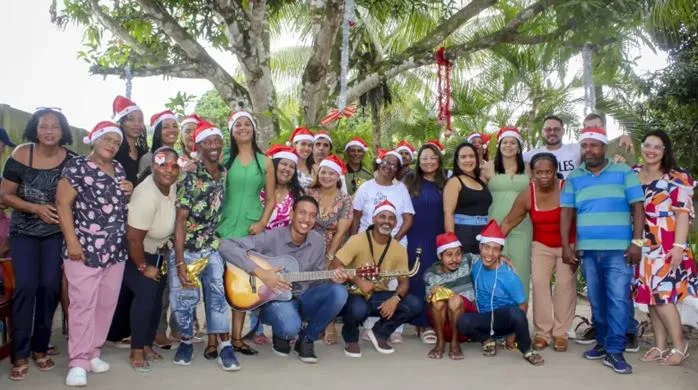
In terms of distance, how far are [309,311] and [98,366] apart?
1.47 metres

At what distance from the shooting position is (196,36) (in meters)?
9.70

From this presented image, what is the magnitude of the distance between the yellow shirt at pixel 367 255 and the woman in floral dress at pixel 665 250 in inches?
67.9

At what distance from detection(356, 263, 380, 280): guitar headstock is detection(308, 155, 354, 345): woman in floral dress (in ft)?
1.46

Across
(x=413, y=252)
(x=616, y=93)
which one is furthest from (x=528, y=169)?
(x=616, y=93)

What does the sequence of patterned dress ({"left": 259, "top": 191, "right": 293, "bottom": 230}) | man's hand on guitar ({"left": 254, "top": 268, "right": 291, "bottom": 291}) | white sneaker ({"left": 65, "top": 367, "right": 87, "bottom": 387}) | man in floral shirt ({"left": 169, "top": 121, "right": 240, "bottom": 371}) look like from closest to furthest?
white sneaker ({"left": 65, "top": 367, "right": 87, "bottom": 387}) < man in floral shirt ({"left": 169, "top": 121, "right": 240, "bottom": 371}) < man's hand on guitar ({"left": 254, "top": 268, "right": 291, "bottom": 291}) < patterned dress ({"left": 259, "top": 191, "right": 293, "bottom": 230})

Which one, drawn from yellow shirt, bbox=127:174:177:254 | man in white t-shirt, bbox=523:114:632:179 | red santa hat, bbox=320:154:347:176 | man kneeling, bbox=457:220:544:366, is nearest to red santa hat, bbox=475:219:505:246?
man kneeling, bbox=457:220:544:366

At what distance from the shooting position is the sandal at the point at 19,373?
423 cm

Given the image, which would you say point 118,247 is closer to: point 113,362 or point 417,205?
point 113,362

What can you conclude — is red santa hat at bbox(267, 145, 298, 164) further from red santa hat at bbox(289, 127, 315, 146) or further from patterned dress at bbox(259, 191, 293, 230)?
red santa hat at bbox(289, 127, 315, 146)

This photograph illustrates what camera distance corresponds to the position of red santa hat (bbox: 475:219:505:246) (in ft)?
16.5

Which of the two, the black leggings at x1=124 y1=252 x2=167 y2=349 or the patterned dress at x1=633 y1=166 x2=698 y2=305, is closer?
the black leggings at x1=124 y1=252 x2=167 y2=349

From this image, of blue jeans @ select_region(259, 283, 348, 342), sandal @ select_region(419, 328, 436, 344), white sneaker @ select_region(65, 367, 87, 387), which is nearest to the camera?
white sneaker @ select_region(65, 367, 87, 387)

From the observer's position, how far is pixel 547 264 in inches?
210

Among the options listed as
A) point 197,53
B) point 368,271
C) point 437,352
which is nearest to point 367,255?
point 368,271
